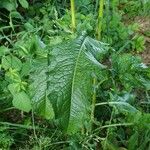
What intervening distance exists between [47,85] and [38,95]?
0.06 meters

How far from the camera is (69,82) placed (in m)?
1.29

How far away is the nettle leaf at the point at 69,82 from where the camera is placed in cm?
127

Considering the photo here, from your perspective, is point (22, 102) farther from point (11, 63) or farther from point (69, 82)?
point (69, 82)

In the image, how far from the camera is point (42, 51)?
4.95ft

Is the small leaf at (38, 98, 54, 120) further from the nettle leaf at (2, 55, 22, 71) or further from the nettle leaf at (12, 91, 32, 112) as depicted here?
the nettle leaf at (2, 55, 22, 71)

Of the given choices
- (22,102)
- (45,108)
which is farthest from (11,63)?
(45,108)

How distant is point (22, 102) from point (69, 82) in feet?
2.05

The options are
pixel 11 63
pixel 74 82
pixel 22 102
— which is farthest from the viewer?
pixel 11 63

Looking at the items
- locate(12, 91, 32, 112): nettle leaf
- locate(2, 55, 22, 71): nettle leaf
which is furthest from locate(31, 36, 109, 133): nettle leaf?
locate(2, 55, 22, 71): nettle leaf

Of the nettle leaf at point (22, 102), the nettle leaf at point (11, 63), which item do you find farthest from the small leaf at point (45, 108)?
the nettle leaf at point (11, 63)

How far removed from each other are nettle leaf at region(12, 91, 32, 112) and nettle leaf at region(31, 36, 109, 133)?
1.70 feet

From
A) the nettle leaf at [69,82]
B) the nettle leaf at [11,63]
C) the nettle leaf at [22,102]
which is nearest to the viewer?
the nettle leaf at [69,82]

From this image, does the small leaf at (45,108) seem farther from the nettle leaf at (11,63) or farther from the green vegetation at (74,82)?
the nettle leaf at (11,63)

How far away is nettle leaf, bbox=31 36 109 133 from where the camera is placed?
1271mm
